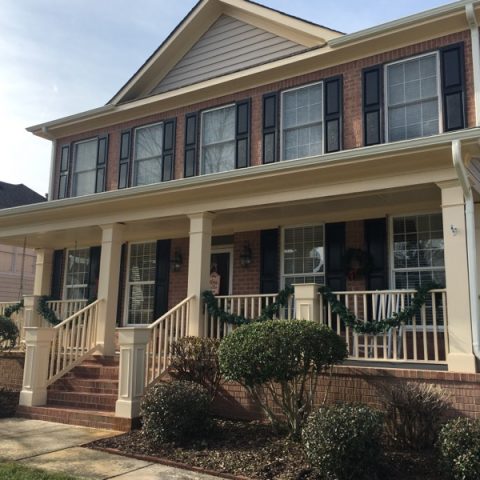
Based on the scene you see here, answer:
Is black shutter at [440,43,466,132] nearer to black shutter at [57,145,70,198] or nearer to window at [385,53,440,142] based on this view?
window at [385,53,440,142]

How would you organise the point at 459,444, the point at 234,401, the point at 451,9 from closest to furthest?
the point at 459,444 → the point at 234,401 → the point at 451,9

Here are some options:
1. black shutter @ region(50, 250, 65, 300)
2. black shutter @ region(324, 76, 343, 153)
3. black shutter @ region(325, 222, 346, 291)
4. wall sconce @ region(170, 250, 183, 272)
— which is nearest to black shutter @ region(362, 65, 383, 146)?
black shutter @ region(324, 76, 343, 153)

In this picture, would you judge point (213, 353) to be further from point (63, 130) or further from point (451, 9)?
point (63, 130)

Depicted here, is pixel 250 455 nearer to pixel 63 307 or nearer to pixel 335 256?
pixel 335 256

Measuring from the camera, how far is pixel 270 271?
10289mm

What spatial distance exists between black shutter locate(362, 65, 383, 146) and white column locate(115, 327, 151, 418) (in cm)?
501

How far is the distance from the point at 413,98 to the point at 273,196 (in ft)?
9.78

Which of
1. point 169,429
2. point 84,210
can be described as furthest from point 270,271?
point 169,429

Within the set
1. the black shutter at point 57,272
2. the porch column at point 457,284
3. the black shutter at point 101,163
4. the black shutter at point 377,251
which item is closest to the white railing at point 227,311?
the black shutter at point 377,251

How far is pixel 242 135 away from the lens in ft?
34.9

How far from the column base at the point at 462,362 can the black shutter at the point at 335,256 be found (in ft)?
10.2

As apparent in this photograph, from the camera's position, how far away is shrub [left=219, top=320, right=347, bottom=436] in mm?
6066

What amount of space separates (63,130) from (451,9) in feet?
30.4

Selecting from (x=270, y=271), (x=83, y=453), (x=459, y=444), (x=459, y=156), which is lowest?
(x=83, y=453)
